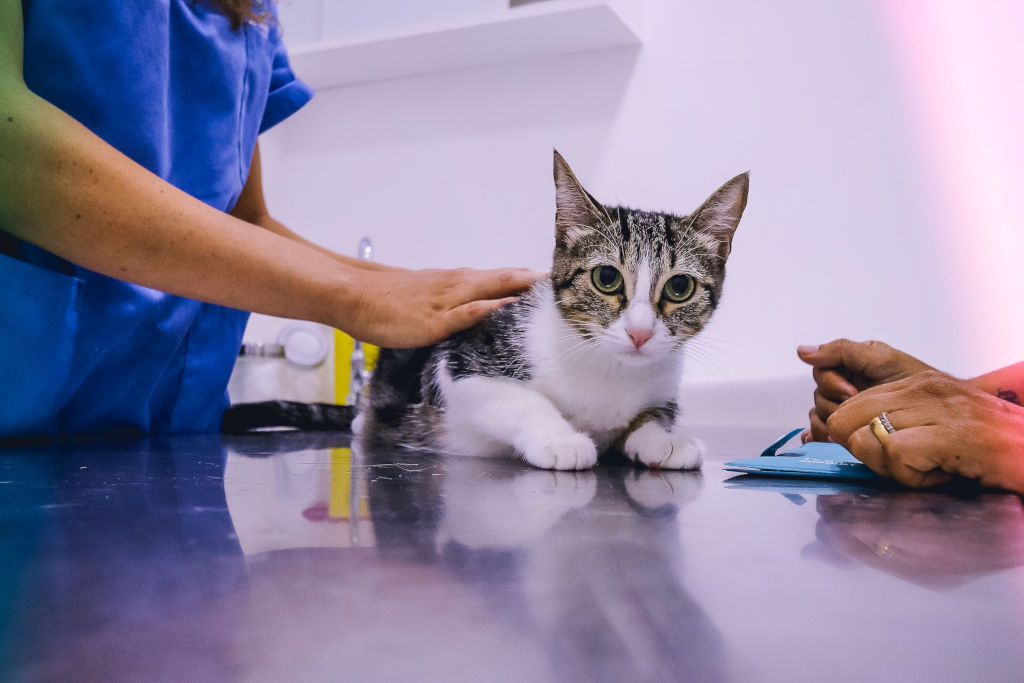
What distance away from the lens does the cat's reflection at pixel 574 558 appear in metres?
0.29

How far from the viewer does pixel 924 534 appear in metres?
0.54

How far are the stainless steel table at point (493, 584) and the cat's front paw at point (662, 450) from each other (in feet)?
0.78

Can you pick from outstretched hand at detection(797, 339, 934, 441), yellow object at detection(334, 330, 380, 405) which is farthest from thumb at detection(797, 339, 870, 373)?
yellow object at detection(334, 330, 380, 405)

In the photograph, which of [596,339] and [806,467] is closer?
[806,467]

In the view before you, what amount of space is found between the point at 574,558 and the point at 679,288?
0.72m

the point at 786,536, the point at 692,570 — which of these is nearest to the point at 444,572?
the point at 692,570

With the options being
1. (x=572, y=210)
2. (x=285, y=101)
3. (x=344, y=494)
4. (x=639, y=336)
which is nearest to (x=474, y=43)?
(x=285, y=101)

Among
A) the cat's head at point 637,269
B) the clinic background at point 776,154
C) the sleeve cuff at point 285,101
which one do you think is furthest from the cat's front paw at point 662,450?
the clinic background at point 776,154

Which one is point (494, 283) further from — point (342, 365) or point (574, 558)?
point (342, 365)

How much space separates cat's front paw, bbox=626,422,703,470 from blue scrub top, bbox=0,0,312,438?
78 centimetres

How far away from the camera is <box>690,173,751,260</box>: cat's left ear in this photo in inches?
42.8

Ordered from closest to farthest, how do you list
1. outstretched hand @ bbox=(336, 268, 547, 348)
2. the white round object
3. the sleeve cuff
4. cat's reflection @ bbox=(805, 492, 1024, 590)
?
cat's reflection @ bbox=(805, 492, 1024, 590), outstretched hand @ bbox=(336, 268, 547, 348), the sleeve cuff, the white round object

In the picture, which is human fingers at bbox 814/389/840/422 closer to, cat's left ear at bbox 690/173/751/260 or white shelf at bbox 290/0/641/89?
cat's left ear at bbox 690/173/751/260

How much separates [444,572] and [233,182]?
1168 millimetres
